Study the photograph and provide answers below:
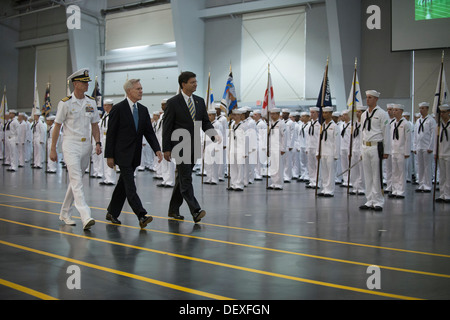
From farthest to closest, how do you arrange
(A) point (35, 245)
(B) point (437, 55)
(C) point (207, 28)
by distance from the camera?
1. (C) point (207, 28)
2. (B) point (437, 55)
3. (A) point (35, 245)

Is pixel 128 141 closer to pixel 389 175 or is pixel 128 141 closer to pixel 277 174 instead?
pixel 277 174

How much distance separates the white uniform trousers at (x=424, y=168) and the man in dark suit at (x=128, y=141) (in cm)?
850

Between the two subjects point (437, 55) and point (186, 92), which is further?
point (437, 55)

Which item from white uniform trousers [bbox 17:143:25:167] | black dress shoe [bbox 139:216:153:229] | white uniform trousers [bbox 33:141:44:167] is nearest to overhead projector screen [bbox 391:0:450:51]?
white uniform trousers [bbox 33:141:44:167]

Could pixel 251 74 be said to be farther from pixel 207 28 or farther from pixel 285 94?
pixel 207 28

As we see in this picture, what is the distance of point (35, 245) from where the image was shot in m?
5.32

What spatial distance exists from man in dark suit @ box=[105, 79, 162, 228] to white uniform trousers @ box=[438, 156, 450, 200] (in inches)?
268

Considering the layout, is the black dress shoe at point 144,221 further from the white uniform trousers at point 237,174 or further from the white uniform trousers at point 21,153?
the white uniform trousers at point 21,153

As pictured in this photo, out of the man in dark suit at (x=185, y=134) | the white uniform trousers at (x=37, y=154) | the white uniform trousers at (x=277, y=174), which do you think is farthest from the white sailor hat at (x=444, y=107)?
→ the white uniform trousers at (x=37, y=154)

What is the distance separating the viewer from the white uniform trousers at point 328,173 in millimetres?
11453

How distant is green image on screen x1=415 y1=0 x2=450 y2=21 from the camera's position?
54.7ft

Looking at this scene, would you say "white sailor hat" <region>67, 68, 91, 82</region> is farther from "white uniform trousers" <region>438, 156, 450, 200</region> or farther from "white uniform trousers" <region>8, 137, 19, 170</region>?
"white uniform trousers" <region>8, 137, 19, 170</region>
